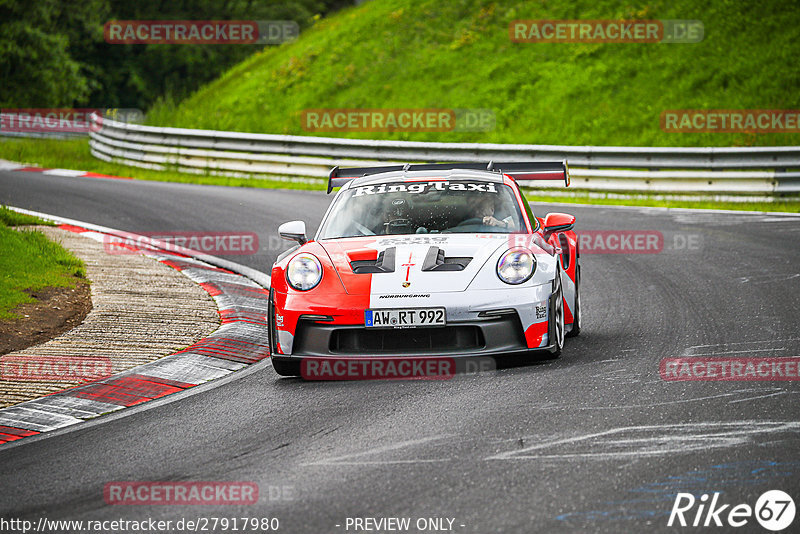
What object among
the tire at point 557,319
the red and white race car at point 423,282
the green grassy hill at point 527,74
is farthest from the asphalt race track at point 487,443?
the green grassy hill at point 527,74

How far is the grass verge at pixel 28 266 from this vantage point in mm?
9346

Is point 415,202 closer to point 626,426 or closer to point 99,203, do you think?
point 626,426

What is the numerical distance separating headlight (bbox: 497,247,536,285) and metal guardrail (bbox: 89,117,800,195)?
11.7 m

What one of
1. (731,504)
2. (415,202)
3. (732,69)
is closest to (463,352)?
(415,202)

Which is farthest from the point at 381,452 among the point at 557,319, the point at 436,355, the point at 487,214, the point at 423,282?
the point at 487,214

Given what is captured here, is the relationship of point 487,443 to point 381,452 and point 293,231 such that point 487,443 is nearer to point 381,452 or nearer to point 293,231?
point 381,452

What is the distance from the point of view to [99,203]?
17250mm

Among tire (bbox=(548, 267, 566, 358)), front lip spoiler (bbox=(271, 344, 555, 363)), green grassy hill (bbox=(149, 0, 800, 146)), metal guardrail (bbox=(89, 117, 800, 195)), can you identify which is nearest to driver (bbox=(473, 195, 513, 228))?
tire (bbox=(548, 267, 566, 358))

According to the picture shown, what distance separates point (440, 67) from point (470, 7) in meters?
3.01

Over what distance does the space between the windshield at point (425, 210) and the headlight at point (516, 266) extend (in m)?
0.70

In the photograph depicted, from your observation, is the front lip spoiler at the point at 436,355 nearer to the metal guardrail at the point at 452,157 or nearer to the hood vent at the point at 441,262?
the hood vent at the point at 441,262

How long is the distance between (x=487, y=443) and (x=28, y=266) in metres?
6.68

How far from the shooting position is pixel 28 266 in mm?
10484

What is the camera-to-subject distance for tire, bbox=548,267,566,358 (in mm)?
6961
